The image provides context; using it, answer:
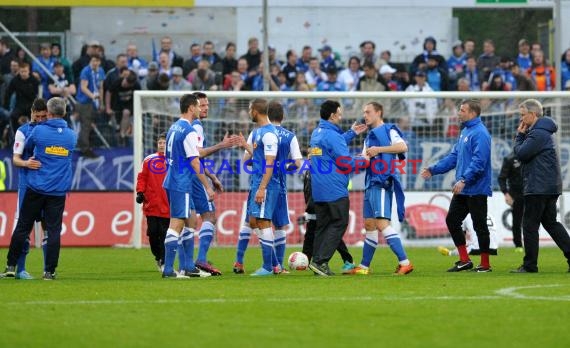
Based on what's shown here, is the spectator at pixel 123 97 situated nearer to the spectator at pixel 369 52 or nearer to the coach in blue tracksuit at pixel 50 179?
the spectator at pixel 369 52

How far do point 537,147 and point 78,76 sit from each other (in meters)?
14.6

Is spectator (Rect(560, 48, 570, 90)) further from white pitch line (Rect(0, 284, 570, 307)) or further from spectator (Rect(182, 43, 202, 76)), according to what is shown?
white pitch line (Rect(0, 284, 570, 307))

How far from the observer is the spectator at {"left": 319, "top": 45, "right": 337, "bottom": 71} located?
1101 inches

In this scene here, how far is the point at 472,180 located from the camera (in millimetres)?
15266

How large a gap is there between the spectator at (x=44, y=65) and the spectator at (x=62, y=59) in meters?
0.10

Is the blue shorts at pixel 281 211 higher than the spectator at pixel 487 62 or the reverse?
the reverse

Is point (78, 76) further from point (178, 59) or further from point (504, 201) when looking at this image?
point (504, 201)

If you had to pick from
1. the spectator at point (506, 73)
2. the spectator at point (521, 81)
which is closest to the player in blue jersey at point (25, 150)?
the spectator at point (506, 73)

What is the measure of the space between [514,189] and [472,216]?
6.52m

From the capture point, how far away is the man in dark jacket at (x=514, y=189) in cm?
2162

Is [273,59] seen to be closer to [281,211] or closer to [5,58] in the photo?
[5,58]

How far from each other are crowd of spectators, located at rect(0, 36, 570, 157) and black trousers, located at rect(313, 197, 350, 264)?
10.1m

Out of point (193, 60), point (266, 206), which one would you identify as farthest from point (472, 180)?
point (193, 60)

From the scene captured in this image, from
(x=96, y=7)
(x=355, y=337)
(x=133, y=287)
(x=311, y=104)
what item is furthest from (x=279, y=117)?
(x=96, y=7)
